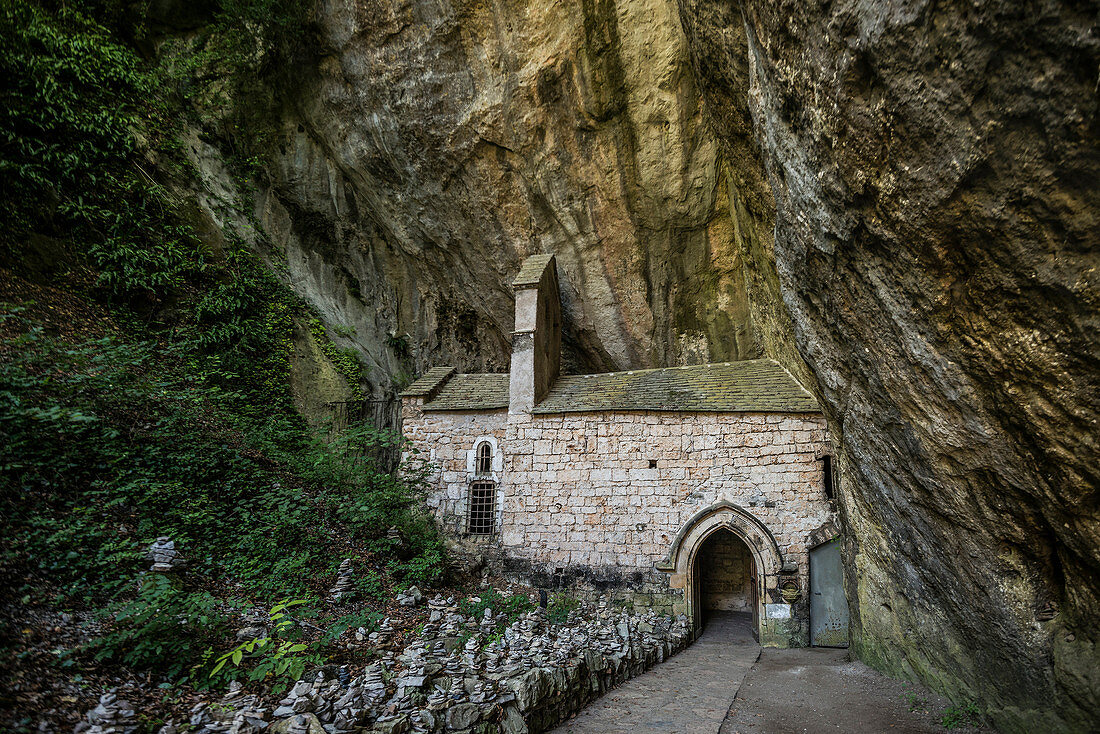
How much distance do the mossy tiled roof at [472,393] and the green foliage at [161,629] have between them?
8.24 m

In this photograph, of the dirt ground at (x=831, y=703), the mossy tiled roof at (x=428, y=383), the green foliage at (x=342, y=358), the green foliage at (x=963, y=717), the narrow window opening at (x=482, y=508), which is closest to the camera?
the green foliage at (x=963, y=717)

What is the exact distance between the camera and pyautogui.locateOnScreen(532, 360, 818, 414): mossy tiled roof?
451 inches

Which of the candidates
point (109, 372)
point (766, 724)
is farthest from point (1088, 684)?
point (109, 372)

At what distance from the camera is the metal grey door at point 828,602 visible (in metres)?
10.5

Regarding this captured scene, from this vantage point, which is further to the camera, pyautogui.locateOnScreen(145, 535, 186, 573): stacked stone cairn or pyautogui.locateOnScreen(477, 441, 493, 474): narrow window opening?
pyautogui.locateOnScreen(477, 441, 493, 474): narrow window opening

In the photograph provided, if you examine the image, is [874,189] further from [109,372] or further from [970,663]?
[109,372]

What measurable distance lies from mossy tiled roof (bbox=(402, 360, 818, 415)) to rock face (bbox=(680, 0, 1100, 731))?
4.31 metres

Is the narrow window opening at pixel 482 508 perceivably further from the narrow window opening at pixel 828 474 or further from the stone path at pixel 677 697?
the narrow window opening at pixel 828 474

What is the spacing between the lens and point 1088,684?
14.1 ft

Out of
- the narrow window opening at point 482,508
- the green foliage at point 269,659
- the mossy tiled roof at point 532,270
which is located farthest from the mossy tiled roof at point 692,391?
the green foliage at point 269,659

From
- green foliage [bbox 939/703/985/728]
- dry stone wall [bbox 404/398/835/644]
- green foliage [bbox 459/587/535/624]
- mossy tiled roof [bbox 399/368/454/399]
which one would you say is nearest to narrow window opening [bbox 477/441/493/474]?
dry stone wall [bbox 404/398/835/644]

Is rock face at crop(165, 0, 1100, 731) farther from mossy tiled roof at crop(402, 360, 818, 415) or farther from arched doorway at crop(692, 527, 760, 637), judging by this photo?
arched doorway at crop(692, 527, 760, 637)

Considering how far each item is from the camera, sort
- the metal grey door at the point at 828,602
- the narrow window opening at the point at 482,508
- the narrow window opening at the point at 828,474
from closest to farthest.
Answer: the metal grey door at the point at 828,602 < the narrow window opening at the point at 828,474 < the narrow window opening at the point at 482,508

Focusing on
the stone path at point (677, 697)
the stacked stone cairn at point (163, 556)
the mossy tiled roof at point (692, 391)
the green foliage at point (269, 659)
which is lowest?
the stone path at point (677, 697)
